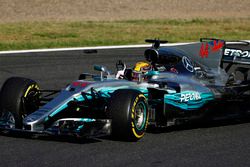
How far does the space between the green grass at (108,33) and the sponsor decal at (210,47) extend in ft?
34.1

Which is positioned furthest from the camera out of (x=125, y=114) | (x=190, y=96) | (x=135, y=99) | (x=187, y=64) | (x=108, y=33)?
(x=108, y=33)

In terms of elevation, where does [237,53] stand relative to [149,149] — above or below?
above

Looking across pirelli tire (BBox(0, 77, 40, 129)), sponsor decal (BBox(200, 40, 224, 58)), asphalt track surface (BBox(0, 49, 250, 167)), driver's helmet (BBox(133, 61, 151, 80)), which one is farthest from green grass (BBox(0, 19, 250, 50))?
asphalt track surface (BBox(0, 49, 250, 167))

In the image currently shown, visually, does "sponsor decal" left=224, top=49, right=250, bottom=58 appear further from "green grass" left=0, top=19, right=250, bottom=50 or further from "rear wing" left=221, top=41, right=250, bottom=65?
"green grass" left=0, top=19, right=250, bottom=50

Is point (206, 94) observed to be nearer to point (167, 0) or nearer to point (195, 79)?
point (195, 79)

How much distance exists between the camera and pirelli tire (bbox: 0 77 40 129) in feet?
27.3

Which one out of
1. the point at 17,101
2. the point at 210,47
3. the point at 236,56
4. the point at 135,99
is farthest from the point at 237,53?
the point at 17,101

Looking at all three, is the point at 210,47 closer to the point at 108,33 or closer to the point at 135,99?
the point at 135,99

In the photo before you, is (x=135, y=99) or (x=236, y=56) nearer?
(x=135, y=99)

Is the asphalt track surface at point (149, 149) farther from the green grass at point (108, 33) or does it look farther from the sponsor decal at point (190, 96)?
the green grass at point (108, 33)

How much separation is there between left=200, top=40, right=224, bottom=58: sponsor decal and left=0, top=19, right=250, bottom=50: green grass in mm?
10401

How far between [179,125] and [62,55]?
9.03 meters

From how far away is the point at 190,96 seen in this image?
29.2ft

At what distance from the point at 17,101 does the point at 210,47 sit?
142 inches
